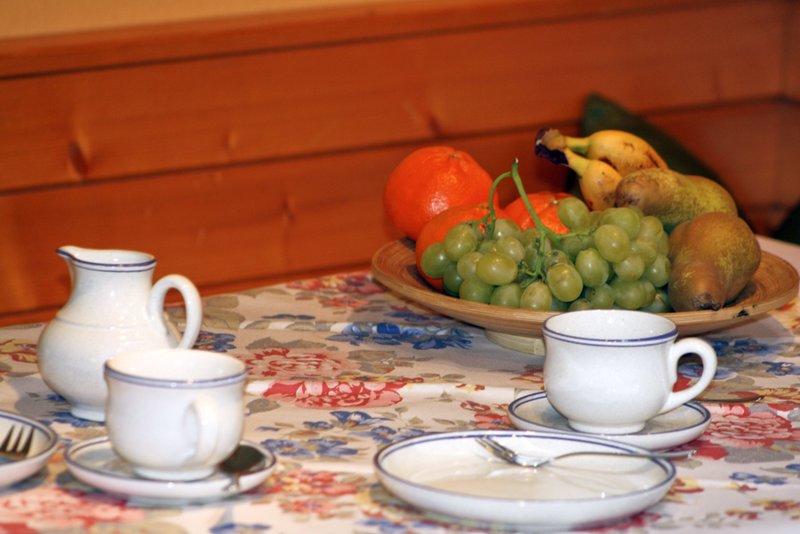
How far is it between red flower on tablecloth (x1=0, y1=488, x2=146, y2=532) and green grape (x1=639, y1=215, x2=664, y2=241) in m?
0.58

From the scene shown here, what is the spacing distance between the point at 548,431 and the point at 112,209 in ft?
4.30

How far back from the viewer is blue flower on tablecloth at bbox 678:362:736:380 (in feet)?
3.51

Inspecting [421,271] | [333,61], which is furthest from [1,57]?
[421,271]

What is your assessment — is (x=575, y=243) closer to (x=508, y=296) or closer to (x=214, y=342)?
(x=508, y=296)

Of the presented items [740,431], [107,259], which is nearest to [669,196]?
[740,431]

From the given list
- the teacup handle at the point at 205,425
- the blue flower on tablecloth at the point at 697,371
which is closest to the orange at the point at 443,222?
the blue flower on tablecloth at the point at 697,371

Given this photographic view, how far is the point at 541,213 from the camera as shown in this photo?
119 centimetres

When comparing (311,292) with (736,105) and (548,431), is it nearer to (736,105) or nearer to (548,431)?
(548,431)

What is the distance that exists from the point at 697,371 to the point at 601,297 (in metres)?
0.12

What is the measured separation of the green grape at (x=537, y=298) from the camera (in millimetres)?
1049

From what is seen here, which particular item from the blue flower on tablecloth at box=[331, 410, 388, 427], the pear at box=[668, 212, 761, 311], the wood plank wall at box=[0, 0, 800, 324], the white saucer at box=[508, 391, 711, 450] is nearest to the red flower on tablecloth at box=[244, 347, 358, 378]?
the blue flower on tablecloth at box=[331, 410, 388, 427]

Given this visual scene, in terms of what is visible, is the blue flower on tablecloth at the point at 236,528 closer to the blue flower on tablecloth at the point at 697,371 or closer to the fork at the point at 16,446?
the fork at the point at 16,446

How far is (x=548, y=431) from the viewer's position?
82 cm

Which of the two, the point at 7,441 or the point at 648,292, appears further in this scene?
the point at 648,292
